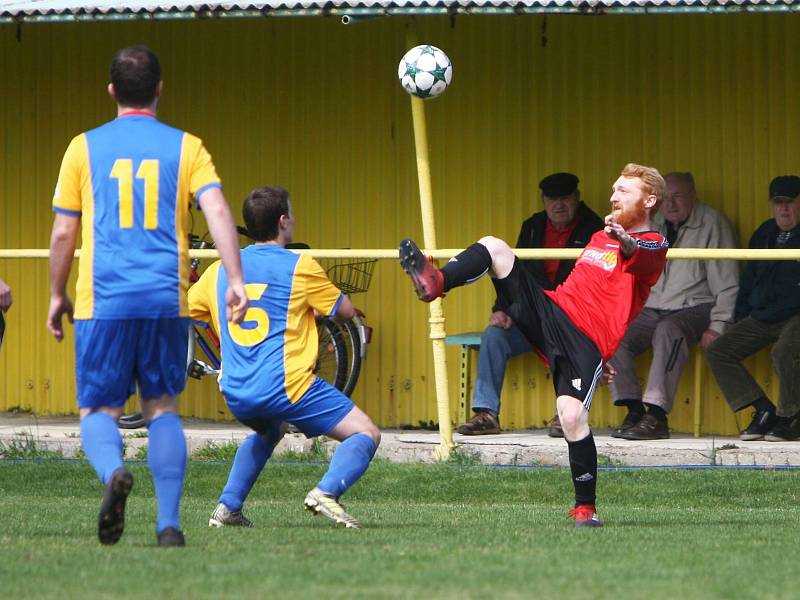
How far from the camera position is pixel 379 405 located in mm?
12508

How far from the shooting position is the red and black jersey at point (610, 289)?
755 centimetres

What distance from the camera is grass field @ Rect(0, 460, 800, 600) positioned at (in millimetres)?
5301

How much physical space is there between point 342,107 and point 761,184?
10.7 ft

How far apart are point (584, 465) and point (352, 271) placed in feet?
17.7

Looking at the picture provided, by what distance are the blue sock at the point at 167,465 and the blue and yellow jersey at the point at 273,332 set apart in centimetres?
79

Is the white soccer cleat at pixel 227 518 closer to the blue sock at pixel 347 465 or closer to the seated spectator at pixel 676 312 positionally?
the blue sock at pixel 347 465

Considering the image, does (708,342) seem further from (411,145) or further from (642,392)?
(411,145)

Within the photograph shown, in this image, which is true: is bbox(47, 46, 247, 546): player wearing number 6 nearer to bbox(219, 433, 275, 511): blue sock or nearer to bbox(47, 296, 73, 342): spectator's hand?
bbox(47, 296, 73, 342): spectator's hand

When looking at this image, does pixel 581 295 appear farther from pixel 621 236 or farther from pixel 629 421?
pixel 629 421

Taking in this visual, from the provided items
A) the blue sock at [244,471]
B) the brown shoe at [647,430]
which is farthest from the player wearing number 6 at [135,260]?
the brown shoe at [647,430]

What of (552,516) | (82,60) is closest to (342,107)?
(82,60)

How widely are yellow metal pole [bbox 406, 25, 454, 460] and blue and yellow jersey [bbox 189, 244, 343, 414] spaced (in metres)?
2.88

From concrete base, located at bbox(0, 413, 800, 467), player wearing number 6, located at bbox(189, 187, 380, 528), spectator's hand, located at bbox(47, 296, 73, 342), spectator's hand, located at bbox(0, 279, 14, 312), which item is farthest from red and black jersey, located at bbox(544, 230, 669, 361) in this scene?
concrete base, located at bbox(0, 413, 800, 467)

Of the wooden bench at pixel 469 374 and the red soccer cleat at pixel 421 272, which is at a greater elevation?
the red soccer cleat at pixel 421 272
